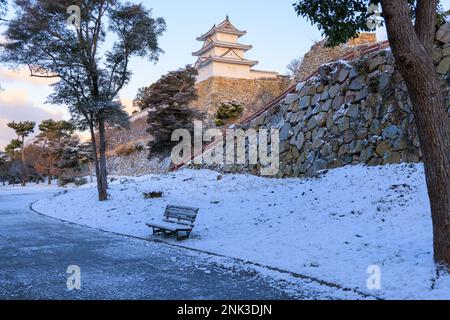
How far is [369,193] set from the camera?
1032 centimetres

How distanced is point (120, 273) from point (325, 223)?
4.93 metres

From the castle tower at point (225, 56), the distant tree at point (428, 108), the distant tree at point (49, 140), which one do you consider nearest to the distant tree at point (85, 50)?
the distant tree at point (428, 108)

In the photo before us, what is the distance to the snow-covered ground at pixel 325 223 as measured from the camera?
6133mm

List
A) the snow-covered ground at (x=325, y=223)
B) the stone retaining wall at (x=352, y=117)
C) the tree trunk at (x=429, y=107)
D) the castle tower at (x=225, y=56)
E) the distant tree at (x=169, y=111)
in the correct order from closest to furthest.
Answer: the tree trunk at (x=429, y=107) < the snow-covered ground at (x=325, y=223) < the stone retaining wall at (x=352, y=117) < the distant tree at (x=169, y=111) < the castle tower at (x=225, y=56)

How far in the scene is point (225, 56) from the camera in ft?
157

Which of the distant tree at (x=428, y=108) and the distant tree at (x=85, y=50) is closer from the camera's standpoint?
the distant tree at (x=428, y=108)

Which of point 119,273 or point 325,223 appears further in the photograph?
point 325,223

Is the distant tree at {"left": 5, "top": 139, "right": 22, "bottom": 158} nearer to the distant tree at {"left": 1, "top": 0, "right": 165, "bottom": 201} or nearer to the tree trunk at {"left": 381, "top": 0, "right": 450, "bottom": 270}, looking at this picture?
the distant tree at {"left": 1, "top": 0, "right": 165, "bottom": 201}

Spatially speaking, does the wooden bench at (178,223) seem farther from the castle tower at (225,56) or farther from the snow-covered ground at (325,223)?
the castle tower at (225,56)

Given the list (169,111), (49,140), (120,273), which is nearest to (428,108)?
(120,273)

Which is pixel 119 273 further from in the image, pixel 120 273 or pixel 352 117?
pixel 352 117

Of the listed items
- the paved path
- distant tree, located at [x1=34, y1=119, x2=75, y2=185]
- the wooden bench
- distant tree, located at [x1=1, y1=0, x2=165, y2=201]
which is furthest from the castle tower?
the paved path

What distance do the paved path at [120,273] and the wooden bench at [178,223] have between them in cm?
63
